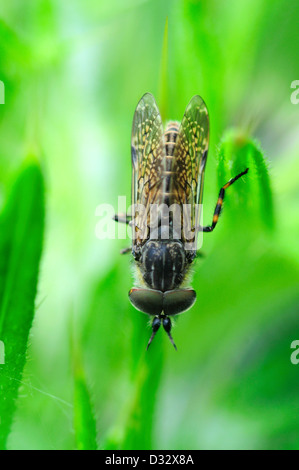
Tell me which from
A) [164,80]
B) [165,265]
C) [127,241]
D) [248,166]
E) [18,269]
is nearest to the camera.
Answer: [18,269]

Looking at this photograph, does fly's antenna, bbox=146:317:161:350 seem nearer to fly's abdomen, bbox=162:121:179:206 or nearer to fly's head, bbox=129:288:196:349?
fly's head, bbox=129:288:196:349

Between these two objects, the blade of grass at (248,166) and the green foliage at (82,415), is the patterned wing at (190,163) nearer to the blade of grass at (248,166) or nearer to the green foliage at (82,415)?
the blade of grass at (248,166)

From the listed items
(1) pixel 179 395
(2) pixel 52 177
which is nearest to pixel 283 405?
(1) pixel 179 395

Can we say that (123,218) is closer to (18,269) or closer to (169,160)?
(169,160)

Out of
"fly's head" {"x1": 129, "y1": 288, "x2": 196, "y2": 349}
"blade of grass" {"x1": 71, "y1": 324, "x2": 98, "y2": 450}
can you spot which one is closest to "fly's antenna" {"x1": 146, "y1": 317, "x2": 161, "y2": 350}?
"fly's head" {"x1": 129, "y1": 288, "x2": 196, "y2": 349}

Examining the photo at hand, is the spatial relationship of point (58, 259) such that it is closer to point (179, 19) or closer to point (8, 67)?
point (8, 67)

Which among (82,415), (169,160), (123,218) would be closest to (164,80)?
(169,160)
